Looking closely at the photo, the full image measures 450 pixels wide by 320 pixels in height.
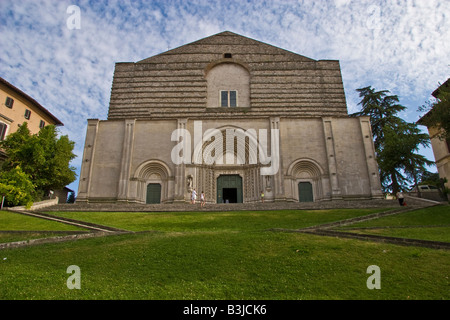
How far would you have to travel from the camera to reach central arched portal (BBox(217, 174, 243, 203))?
2628cm

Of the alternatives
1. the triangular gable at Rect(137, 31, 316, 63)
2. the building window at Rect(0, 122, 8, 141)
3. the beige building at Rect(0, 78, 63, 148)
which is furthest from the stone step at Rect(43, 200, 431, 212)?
the triangular gable at Rect(137, 31, 316, 63)

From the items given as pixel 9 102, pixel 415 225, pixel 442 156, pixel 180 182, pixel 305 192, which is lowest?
pixel 415 225

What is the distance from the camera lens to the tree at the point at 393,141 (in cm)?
2305

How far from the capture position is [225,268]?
275 inches

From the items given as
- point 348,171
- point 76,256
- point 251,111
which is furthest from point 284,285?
point 251,111

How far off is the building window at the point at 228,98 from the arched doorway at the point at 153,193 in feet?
31.0

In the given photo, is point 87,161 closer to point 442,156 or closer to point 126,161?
point 126,161

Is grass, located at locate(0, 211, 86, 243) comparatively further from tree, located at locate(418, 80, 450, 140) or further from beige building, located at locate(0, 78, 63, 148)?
tree, located at locate(418, 80, 450, 140)

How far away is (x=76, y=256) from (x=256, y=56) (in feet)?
86.2

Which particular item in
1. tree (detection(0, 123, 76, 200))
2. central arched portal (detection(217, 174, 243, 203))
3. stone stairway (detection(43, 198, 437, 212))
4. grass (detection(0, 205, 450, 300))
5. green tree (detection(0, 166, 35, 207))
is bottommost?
grass (detection(0, 205, 450, 300))

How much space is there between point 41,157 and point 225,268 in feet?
71.4

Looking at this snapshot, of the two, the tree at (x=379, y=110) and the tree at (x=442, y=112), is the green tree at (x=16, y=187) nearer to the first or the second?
the tree at (x=442, y=112)

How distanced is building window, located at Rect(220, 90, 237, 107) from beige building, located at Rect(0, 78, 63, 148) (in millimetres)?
17868

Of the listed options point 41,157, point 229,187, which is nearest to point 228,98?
point 229,187
